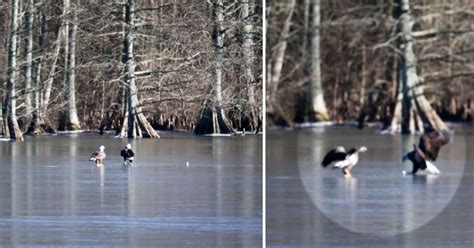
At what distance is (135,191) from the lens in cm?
654

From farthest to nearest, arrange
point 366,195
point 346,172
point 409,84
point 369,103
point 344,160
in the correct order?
point 369,103 < point 409,84 < point 344,160 < point 346,172 < point 366,195

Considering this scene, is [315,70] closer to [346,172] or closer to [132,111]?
[346,172]

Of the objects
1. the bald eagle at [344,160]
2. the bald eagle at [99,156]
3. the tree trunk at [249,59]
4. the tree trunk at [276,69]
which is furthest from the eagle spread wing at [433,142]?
the bald eagle at [99,156]

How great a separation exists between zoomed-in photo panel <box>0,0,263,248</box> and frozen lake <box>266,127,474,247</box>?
61 cm

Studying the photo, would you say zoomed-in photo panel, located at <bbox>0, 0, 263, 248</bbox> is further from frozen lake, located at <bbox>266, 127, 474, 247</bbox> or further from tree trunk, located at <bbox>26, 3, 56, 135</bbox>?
frozen lake, located at <bbox>266, 127, 474, 247</bbox>

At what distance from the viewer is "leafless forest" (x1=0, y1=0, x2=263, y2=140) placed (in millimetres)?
6477

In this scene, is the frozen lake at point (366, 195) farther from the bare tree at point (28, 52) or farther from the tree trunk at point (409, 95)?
the bare tree at point (28, 52)

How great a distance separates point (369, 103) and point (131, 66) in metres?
6.15

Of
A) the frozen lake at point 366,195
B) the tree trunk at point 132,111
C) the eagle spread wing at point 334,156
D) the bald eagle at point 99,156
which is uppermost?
the tree trunk at point 132,111

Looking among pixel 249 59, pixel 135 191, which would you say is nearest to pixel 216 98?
pixel 249 59

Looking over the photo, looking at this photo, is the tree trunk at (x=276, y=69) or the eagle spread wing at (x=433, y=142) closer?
the eagle spread wing at (x=433, y=142)

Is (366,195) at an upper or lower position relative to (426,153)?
lower

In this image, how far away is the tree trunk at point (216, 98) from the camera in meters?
6.46

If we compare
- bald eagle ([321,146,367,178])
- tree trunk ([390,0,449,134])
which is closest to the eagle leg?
bald eagle ([321,146,367,178])
